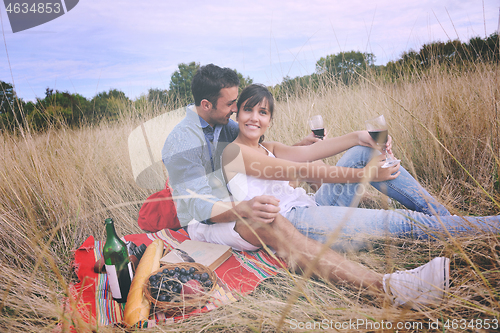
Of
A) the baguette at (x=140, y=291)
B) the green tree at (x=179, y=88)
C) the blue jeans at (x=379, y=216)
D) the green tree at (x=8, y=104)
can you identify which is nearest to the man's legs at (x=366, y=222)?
the blue jeans at (x=379, y=216)

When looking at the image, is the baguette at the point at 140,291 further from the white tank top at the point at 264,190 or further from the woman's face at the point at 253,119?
the woman's face at the point at 253,119

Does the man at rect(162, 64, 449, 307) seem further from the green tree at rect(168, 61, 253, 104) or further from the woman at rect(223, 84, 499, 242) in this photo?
the green tree at rect(168, 61, 253, 104)

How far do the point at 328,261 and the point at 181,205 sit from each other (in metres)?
1.27

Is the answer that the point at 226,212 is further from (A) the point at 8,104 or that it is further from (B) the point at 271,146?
(A) the point at 8,104

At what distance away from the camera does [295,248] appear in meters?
1.62

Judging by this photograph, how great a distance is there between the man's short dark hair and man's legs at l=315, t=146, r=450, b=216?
120 centimetres

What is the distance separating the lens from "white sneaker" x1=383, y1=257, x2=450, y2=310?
1155 millimetres

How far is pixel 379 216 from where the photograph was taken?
168cm

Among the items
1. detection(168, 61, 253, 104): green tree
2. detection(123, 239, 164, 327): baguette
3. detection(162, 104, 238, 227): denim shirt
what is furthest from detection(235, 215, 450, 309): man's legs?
detection(168, 61, 253, 104): green tree

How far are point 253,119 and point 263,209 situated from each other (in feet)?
2.63

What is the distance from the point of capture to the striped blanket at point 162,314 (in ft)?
A: 4.85

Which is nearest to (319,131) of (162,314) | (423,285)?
(423,285)

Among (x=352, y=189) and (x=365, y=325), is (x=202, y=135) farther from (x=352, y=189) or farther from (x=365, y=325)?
(x=365, y=325)

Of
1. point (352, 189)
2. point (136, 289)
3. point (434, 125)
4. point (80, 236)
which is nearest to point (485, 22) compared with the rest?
point (434, 125)
